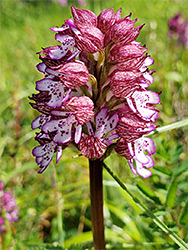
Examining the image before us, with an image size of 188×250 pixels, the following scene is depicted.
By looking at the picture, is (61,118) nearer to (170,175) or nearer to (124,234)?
(170,175)

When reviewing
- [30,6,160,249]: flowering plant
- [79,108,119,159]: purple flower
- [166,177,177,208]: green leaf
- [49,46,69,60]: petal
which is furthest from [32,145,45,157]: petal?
[166,177,177,208]: green leaf

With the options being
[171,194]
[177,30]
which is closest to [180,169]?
[171,194]

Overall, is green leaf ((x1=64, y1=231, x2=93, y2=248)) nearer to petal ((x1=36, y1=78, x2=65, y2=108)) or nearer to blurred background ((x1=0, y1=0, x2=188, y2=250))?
blurred background ((x1=0, y1=0, x2=188, y2=250))

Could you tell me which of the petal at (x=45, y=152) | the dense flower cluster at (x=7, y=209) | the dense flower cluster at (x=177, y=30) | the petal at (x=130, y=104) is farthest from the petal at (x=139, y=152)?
the dense flower cluster at (x=177, y=30)

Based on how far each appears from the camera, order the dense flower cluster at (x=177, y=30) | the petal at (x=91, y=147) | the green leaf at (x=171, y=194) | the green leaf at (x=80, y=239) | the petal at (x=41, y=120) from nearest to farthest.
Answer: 1. the petal at (x=91, y=147)
2. the petal at (x=41, y=120)
3. the green leaf at (x=171, y=194)
4. the green leaf at (x=80, y=239)
5. the dense flower cluster at (x=177, y=30)

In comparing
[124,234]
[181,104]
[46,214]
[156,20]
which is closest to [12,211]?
[46,214]

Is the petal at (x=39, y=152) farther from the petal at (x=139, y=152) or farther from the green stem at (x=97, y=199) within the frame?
the petal at (x=139, y=152)
